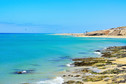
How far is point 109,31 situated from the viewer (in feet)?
577

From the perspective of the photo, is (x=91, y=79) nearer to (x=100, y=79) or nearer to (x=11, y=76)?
(x=100, y=79)

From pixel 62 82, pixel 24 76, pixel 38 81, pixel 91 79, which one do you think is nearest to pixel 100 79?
pixel 91 79

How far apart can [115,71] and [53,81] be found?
6.85 meters

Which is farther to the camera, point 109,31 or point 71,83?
point 109,31

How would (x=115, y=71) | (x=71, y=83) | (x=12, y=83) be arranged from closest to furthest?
(x=71, y=83)
(x=12, y=83)
(x=115, y=71)

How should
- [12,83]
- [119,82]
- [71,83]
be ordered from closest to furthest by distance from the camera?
[119,82] < [71,83] < [12,83]

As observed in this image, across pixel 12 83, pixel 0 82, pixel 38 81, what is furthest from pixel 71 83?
pixel 0 82

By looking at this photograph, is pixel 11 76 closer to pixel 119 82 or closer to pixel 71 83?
pixel 71 83

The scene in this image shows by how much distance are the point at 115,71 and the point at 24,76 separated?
9.69 metres

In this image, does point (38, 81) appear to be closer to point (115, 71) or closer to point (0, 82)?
point (0, 82)

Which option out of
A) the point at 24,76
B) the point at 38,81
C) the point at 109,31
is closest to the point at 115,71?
the point at 38,81

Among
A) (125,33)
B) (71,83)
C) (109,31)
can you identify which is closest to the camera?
(71,83)

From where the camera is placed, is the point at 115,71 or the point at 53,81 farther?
the point at 115,71

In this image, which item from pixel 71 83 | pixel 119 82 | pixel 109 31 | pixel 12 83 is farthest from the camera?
pixel 109 31
